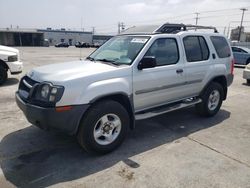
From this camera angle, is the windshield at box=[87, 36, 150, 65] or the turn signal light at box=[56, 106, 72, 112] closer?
the turn signal light at box=[56, 106, 72, 112]

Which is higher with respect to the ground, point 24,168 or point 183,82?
point 183,82

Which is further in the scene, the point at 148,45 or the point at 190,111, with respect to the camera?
the point at 190,111

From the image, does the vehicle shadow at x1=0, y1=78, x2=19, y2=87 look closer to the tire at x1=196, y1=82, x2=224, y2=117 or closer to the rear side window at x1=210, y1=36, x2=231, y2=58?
the tire at x1=196, y1=82, x2=224, y2=117

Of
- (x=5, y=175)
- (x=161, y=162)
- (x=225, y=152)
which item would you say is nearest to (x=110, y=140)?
(x=161, y=162)

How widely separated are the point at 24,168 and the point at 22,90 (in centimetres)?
122

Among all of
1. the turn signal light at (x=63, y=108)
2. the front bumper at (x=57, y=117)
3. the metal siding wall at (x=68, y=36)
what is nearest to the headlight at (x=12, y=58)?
the front bumper at (x=57, y=117)

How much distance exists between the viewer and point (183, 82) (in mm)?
4828

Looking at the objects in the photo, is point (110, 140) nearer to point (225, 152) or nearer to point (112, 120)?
point (112, 120)

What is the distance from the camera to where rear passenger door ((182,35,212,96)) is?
4.89 metres

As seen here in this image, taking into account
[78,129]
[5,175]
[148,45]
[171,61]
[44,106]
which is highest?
[148,45]

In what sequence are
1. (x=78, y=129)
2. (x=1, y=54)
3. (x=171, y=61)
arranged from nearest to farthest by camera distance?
(x=78, y=129), (x=171, y=61), (x=1, y=54)

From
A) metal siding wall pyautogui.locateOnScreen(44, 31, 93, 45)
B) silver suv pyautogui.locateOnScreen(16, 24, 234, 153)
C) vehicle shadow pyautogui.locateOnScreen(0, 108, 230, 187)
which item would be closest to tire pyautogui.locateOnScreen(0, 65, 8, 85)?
vehicle shadow pyautogui.locateOnScreen(0, 108, 230, 187)

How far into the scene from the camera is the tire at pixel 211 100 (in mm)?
5449

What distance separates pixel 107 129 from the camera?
3809mm
